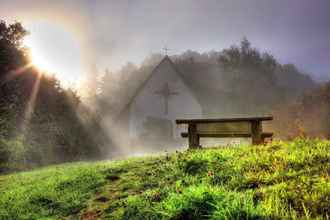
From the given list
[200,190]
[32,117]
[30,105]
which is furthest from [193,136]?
[30,105]

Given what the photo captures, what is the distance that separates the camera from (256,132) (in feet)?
32.6

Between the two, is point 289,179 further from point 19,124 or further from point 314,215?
point 19,124

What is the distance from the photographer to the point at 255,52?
68188mm

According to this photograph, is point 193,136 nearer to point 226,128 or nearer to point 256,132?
point 226,128

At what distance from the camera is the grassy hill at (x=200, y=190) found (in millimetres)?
4160

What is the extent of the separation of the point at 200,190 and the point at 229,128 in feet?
19.2

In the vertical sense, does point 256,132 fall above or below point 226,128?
below

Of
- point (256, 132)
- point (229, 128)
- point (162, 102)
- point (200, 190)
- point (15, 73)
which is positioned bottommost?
point (200, 190)

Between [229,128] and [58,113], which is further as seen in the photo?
[58,113]

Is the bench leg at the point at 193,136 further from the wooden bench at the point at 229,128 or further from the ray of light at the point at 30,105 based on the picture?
the ray of light at the point at 30,105

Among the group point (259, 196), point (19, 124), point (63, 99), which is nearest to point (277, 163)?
point (259, 196)

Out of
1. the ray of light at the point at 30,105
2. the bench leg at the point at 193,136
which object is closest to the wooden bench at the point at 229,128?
the bench leg at the point at 193,136

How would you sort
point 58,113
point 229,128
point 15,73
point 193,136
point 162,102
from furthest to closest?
point 162,102 < point 58,113 < point 15,73 < point 193,136 < point 229,128

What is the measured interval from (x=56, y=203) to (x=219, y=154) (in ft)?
12.6
